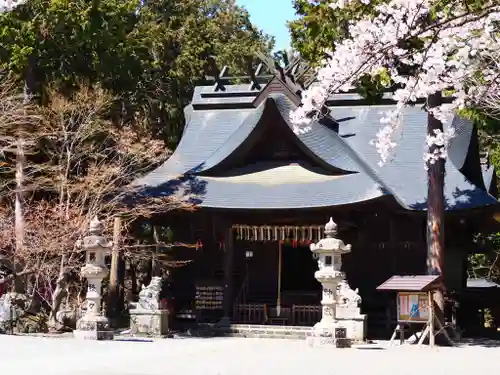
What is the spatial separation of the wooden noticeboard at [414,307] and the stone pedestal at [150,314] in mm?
5270

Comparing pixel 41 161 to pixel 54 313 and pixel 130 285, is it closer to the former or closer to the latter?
pixel 54 313

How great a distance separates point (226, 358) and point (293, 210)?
21.7 ft

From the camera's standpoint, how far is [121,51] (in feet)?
72.6

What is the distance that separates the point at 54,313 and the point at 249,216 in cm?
525

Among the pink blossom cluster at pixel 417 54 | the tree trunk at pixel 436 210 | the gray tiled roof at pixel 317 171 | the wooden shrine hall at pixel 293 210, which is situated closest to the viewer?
the pink blossom cluster at pixel 417 54

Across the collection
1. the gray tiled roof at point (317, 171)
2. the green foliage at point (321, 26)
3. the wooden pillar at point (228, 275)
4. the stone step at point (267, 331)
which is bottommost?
the stone step at point (267, 331)

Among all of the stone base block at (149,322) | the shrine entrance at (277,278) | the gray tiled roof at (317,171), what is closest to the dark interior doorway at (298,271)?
the shrine entrance at (277,278)

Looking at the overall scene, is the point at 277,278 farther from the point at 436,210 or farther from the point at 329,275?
the point at 436,210

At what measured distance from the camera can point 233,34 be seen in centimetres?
3519

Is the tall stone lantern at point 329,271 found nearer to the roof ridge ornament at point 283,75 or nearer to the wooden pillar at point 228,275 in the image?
the wooden pillar at point 228,275

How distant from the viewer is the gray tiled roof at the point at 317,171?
1798cm

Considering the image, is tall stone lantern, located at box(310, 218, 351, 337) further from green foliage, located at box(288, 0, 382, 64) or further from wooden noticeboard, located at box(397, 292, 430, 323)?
green foliage, located at box(288, 0, 382, 64)

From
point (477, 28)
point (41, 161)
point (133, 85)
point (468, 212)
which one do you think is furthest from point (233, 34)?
point (477, 28)

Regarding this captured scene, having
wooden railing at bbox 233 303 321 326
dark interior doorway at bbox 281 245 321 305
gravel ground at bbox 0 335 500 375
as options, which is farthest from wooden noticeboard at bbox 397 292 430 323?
dark interior doorway at bbox 281 245 321 305
